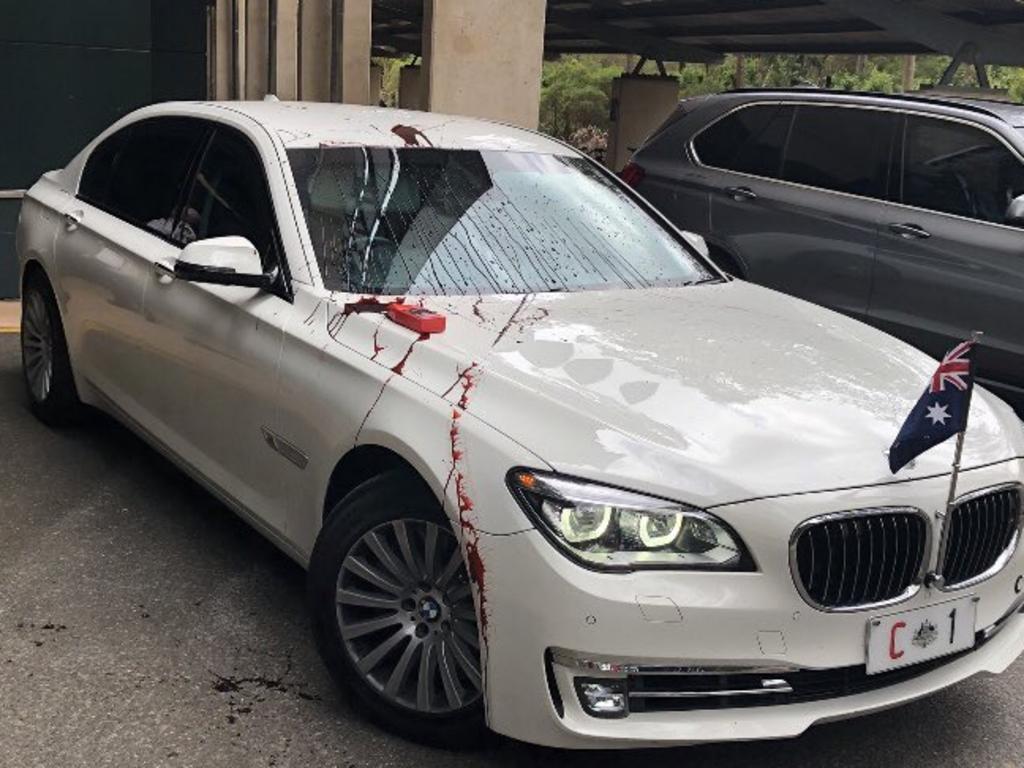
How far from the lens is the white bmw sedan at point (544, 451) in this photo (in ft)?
8.87

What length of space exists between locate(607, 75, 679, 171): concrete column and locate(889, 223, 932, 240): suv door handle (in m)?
16.9

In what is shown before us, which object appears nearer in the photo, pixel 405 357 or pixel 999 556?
pixel 999 556

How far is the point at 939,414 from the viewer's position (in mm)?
2893

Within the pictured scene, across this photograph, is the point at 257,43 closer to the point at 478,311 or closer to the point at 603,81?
the point at 478,311

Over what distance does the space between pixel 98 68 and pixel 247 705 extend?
759cm

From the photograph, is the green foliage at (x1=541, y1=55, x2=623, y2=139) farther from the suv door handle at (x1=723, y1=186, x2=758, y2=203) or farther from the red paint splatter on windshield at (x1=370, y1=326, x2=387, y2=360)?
the red paint splatter on windshield at (x1=370, y1=326, x2=387, y2=360)

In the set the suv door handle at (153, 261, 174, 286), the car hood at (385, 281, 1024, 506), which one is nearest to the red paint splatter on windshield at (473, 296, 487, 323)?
the car hood at (385, 281, 1024, 506)

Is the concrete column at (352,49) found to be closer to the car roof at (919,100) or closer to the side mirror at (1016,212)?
the car roof at (919,100)

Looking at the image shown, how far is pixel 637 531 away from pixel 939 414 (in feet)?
2.67

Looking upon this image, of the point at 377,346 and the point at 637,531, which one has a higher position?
the point at 377,346

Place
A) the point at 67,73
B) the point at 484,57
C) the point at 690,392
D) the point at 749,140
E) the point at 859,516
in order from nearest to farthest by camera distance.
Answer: the point at 859,516
the point at 690,392
the point at 749,140
the point at 484,57
the point at 67,73

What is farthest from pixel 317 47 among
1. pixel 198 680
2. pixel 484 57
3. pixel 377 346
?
pixel 198 680

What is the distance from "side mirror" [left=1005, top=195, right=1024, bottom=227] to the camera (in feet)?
18.6

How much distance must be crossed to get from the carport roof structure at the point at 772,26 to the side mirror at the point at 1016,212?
390 centimetres
